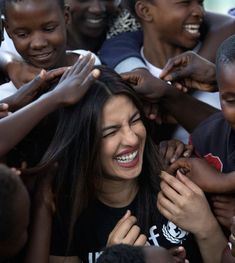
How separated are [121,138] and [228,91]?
452 mm

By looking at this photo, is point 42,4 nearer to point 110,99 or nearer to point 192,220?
point 110,99

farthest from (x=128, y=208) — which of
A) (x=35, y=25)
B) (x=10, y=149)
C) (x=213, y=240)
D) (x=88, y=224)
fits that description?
(x=35, y=25)

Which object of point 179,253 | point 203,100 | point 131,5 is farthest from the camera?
point 131,5

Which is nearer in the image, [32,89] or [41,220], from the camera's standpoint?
[41,220]

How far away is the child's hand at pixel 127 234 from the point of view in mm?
2855

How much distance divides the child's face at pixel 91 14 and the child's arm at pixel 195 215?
1386 mm

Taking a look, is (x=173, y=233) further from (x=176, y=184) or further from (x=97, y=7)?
(x=97, y=7)

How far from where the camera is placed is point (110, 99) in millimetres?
2990

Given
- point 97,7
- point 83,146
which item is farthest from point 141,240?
point 97,7

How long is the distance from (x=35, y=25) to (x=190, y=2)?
764 millimetres

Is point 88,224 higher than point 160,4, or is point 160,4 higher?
point 160,4

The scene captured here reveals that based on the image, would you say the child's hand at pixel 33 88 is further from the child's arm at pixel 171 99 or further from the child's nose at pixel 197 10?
the child's nose at pixel 197 10

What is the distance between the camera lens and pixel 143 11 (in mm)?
3885

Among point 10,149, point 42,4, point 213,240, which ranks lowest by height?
point 213,240
